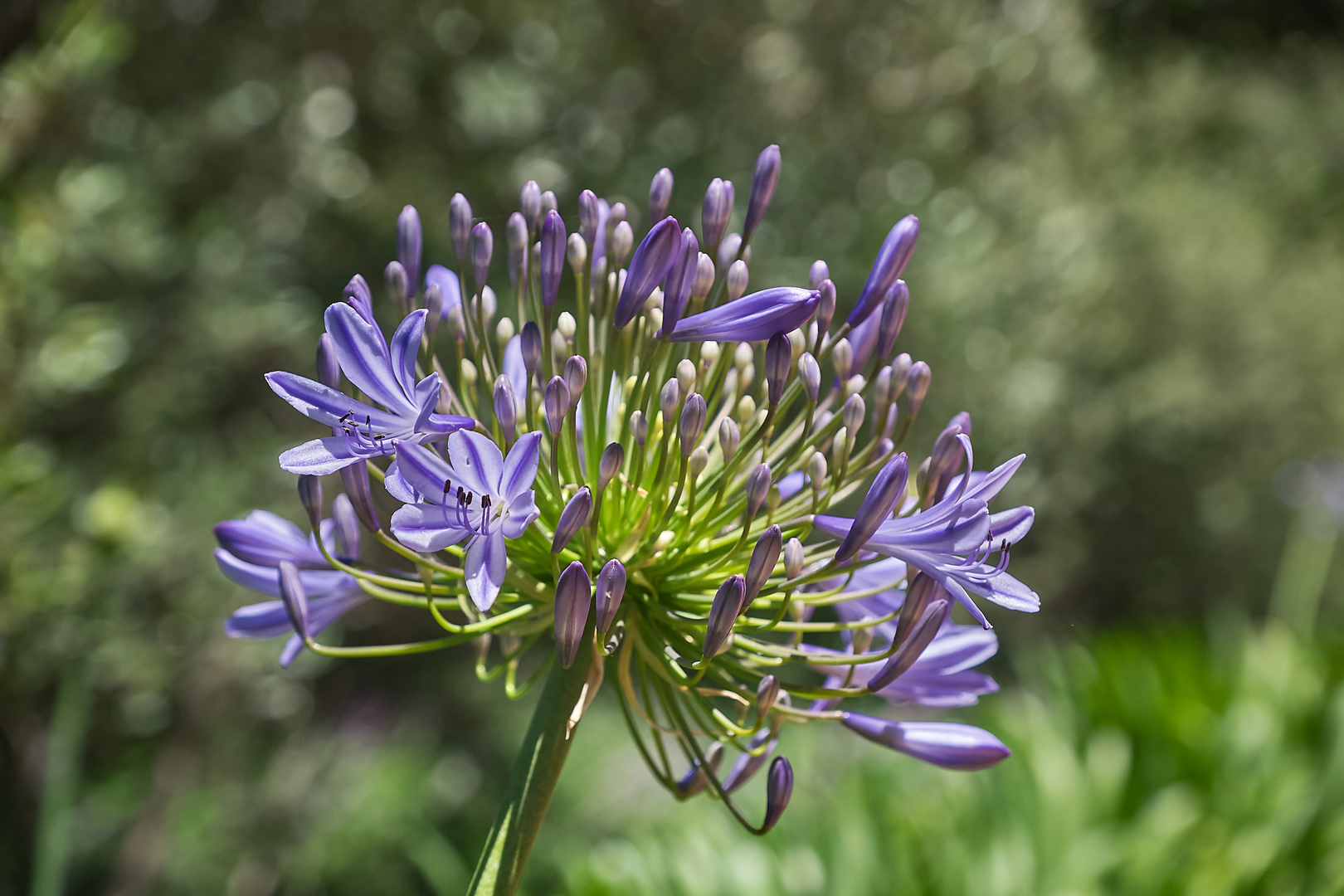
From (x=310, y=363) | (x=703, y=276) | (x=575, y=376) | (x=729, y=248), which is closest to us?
(x=575, y=376)

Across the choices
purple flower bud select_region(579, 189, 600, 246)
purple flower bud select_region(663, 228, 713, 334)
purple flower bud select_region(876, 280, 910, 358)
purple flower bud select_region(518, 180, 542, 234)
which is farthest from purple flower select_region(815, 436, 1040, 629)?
purple flower bud select_region(518, 180, 542, 234)

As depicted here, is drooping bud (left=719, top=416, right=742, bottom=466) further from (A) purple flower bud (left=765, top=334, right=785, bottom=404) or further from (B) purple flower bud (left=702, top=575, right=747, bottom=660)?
(B) purple flower bud (left=702, top=575, right=747, bottom=660)

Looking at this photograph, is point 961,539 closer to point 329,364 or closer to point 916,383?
point 916,383

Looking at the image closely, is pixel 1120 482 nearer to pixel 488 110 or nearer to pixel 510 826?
pixel 488 110

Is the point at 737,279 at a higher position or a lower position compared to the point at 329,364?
higher

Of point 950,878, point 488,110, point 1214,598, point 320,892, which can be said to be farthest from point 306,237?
point 1214,598

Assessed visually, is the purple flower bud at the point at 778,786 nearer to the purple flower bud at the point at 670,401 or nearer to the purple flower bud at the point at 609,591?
the purple flower bud at the point at 609,591

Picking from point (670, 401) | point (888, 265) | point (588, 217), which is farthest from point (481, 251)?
point (888, 265)
